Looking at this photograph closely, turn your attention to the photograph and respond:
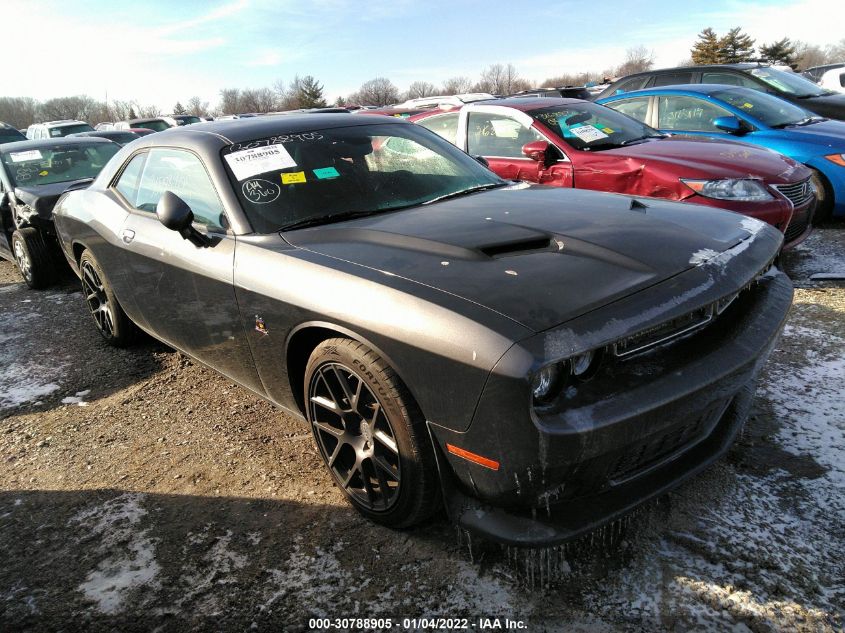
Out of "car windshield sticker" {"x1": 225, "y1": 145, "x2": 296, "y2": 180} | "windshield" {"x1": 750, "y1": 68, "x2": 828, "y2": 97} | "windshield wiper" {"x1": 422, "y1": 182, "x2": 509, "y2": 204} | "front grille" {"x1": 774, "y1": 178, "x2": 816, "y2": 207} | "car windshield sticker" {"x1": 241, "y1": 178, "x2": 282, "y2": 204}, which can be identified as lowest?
"front grille" {"x1": 774, "y1": 178, "x2": 816, "y2": 207}

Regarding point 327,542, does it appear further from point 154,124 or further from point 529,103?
point 154,124

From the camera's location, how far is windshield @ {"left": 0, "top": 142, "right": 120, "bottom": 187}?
678 cm

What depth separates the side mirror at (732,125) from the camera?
20.5 feet

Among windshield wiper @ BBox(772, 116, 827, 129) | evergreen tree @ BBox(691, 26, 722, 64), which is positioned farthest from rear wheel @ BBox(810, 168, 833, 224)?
evergreen tree @ BBox(691, 26, 722, 64)

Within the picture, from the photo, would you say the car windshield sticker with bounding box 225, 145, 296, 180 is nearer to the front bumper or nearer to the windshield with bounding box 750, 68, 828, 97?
the front bumper

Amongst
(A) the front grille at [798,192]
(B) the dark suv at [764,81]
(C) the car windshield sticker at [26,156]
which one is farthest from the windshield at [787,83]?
(C) the car windshield sticker at [26,156]

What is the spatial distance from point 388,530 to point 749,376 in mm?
1410

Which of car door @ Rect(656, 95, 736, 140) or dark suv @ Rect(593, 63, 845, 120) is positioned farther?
dark suv @ Rect(593, 63, 845, 120)

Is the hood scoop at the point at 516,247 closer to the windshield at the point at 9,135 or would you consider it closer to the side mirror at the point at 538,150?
the side mirror at the point at 538,150

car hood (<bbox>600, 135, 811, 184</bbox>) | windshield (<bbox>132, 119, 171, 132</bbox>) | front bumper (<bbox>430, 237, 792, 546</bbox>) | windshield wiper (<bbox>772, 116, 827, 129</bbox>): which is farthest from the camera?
windshield (<bbox>132, 119, 171, 132</bbox>)

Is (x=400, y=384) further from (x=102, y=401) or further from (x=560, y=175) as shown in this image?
(x=560, y=175)

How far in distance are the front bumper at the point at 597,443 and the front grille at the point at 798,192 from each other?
3083 millimetres

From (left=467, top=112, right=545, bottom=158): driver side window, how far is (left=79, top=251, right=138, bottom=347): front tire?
3391 mm

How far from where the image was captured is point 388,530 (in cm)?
237
